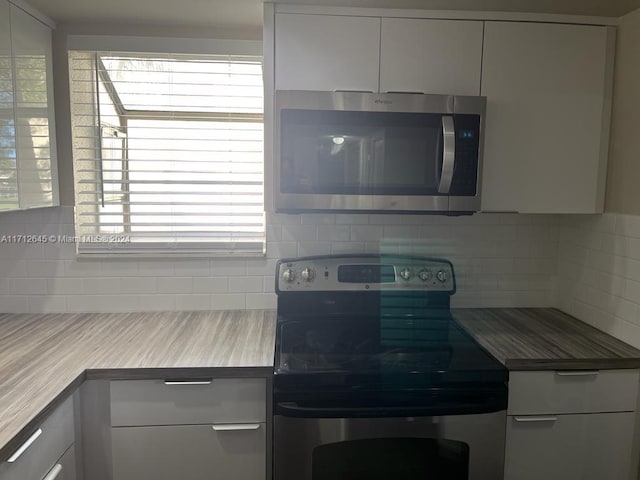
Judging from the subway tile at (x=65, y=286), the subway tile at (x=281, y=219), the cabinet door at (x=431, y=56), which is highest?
the cabinet door at (x=431, y=56)

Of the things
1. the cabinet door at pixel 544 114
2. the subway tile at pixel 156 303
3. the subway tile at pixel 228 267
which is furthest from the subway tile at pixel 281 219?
the cabinet door at pixel 544 114

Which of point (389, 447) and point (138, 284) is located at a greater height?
point (138, 284)

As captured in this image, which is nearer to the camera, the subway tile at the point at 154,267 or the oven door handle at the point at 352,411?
the oven door handle at the point at 352,411

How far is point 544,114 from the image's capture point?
1.73 meters

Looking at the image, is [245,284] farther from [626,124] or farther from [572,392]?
[626,124]

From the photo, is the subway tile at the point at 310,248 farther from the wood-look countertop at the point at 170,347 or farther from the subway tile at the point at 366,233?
the wood-look countertop at the point at 170,347

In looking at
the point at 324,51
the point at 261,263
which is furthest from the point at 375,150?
the point at 261,263

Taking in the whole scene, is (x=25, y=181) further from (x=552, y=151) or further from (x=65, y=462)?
(x=552, y=151)

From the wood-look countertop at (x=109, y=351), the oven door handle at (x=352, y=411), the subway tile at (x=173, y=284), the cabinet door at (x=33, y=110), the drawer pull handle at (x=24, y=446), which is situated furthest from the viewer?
the subway tile at (x=173, y=284)

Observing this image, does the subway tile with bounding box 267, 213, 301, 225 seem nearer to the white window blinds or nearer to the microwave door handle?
the white window blinds

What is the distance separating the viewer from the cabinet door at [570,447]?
1.56m

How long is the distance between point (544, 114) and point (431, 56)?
1.58 ft

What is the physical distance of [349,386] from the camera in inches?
56.2

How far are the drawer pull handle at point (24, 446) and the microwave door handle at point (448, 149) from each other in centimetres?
141
